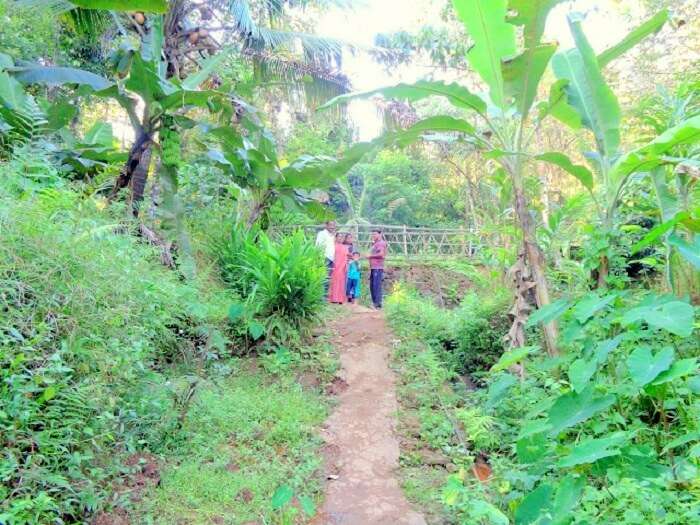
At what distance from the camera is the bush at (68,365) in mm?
2367

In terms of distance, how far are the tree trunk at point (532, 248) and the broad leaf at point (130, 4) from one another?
3608 mm

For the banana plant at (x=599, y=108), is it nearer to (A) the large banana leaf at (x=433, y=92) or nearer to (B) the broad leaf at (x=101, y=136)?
(A) the large banana leaf at (x=433, y=92)

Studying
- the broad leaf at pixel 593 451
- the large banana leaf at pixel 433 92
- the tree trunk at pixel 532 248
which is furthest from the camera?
the tree trunk at pixel 532 248

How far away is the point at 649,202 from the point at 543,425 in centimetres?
257

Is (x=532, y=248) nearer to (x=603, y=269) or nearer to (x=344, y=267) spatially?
(x=603, y=269)

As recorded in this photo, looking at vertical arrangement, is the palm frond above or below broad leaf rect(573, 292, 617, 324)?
above

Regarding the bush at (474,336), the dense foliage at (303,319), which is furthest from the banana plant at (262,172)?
the bush at (474,336)

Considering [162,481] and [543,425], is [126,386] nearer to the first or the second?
[162,481]

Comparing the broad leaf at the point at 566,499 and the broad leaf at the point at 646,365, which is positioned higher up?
the broad leaf at the point at 646,365

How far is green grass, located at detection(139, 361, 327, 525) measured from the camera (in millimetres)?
3021

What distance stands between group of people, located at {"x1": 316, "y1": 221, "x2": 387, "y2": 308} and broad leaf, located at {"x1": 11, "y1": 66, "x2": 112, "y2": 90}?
4016 mm

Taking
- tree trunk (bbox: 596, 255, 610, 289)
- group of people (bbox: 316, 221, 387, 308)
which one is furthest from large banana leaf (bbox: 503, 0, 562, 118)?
group of people (bbox: 316, 221, 387, 308)

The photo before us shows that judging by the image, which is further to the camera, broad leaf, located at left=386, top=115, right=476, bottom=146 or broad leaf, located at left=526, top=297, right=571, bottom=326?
broad leaf, located at left=386, top=115, right=476, bottom=146

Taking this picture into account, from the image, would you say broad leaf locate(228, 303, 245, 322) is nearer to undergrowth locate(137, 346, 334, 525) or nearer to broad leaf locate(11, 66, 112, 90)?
undergrowth locate(137, 346, 334, 525)
